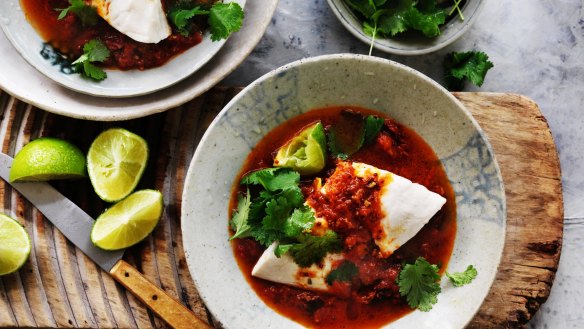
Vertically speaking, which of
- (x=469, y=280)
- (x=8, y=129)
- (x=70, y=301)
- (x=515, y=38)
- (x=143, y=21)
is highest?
(x=143, y=21)

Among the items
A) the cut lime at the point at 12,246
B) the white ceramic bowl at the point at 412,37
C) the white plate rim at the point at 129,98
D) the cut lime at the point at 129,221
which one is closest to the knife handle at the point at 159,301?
the cut lime at the point at 129,221

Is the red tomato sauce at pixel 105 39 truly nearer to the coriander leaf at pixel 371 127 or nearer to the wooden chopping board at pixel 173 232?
the wooden chopping board at pixel 173 232

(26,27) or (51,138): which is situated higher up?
(26,27)

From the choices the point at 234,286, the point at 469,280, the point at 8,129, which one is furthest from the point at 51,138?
the point at 469,280

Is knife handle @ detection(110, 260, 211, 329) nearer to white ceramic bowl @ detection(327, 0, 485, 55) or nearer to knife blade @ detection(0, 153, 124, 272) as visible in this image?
knife blade @ detection(0, 153, 124, 272)

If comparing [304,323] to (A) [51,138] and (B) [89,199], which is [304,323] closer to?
(B) [89,199]

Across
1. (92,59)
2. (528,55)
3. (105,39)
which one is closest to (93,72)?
(92,59)

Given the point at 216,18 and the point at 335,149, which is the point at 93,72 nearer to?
the point at 216,18

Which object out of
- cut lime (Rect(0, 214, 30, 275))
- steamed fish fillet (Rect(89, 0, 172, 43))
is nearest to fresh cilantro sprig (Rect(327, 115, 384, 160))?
steamed fish fillet (Rect(89, 0, 172, 43))
